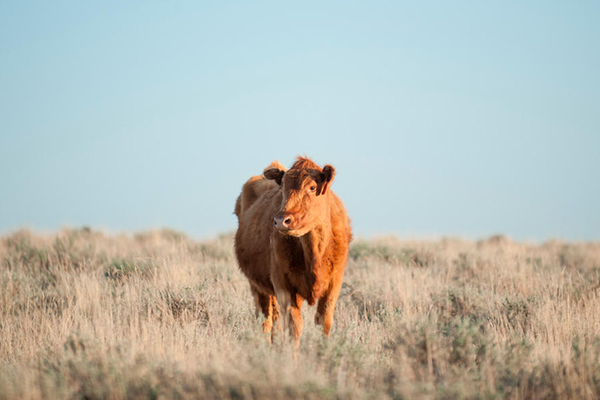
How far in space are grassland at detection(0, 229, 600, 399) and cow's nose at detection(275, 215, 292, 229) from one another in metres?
0.96

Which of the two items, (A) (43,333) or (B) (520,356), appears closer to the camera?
(B) (520,356)

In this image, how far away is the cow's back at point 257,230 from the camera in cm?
618

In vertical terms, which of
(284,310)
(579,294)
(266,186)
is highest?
(266,186)

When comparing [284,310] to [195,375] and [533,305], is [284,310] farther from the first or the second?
[533,305]

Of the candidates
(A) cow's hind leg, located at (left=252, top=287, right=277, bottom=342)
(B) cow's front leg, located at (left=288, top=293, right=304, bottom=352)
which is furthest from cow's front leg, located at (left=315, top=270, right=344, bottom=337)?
(A) cow's hind leg, located at (left=252, top=287, right=277, bottom=342)

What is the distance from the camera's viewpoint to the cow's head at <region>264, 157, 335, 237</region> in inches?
190

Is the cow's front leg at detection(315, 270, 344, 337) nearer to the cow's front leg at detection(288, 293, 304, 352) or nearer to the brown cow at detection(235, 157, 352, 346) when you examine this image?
the brown cow at detection(235, 157, 352, 346)

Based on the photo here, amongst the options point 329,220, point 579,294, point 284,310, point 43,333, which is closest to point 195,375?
point 284,310

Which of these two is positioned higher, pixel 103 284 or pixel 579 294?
pixel 103 284

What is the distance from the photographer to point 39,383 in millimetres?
3984

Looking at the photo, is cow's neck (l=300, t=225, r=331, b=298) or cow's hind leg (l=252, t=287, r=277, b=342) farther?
cow's hind leg (l=252, t=287, r=277, b=342)

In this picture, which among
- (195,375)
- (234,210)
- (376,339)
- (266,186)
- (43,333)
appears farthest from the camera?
(234,210)

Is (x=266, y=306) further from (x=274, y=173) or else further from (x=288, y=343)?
(x=288, y=343)

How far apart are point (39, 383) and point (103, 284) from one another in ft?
18.1
